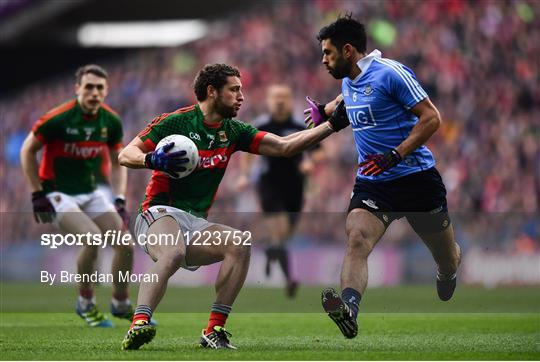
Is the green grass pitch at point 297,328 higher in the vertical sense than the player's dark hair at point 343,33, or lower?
lower

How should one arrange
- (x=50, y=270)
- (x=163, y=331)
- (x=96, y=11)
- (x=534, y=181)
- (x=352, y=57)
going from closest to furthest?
1. (x=352, y=57)
2. (x=163, y=331)
3. (x=50, y=270)
4. (x=534, y=181)
5. (x=96, y=11)

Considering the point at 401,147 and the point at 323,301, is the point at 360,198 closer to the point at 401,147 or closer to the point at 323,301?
the point at 401,147

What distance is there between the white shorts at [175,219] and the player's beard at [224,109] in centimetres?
78

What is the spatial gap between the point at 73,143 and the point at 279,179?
15.4 ft

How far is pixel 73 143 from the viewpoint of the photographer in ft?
35.9

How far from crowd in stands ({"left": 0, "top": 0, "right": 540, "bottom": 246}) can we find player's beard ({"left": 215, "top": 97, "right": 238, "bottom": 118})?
28.3ft

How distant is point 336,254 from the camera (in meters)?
17.3

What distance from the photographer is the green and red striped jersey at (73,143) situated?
10.8 meters

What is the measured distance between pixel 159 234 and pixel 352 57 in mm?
1997

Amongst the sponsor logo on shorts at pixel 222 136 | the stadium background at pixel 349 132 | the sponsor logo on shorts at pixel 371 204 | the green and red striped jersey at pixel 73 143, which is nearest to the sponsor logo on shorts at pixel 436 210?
the sponsor logo on shorts at pixel 371 204

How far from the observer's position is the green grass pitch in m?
7.57

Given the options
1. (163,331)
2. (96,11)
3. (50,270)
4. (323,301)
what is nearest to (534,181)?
(50,270)

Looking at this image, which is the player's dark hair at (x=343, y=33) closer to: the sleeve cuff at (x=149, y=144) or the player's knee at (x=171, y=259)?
the sleeve cuff at (x=149, y=144)

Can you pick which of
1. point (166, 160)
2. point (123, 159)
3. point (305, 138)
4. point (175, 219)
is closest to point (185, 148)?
point (166, 160)
